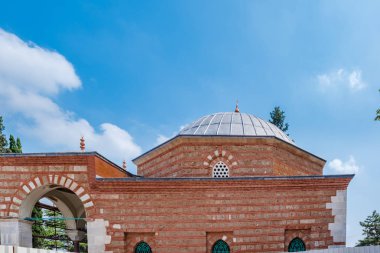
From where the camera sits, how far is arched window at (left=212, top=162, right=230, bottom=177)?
631 inches

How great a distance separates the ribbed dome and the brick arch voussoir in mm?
5648

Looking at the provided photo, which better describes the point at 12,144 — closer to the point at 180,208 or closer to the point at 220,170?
the point at 220,170

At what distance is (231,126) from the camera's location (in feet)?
57.5

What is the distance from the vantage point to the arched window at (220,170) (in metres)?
16.0

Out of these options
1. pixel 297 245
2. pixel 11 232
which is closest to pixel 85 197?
pixel 11 232

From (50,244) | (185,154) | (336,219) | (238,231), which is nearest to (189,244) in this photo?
(238,231)

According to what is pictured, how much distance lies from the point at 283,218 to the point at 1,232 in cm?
932

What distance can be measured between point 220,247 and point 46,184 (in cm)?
616

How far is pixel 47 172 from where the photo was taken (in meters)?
13.4

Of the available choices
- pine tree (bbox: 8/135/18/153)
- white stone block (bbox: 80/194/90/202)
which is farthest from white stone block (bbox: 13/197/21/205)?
pine tree (bbox: 8/135/18/153)

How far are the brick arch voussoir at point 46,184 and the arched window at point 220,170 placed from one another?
201 inches

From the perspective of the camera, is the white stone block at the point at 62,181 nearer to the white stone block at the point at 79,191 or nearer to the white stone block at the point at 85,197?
the white stone block at the point at 79,191

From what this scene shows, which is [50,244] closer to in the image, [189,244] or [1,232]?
[1,232]

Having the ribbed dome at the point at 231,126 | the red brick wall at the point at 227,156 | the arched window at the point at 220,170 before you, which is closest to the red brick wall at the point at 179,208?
the red brick wall at the point at 227,156
